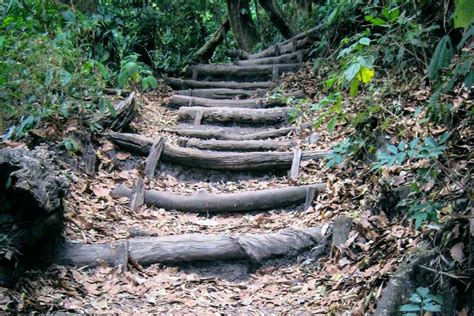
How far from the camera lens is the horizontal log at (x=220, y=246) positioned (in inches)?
138

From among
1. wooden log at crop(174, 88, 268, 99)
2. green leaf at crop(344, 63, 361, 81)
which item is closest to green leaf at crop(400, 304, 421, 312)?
green leaf at crop(344, 63, 361, 81)

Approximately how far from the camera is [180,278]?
3.43m

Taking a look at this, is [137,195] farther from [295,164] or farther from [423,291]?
[423,291]

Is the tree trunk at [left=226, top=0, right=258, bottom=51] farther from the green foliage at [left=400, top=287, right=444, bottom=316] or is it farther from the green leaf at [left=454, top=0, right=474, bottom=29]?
the green leaf at [left=454, top=0, right=474, bottom=29]

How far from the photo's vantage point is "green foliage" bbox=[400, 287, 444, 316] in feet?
6.84

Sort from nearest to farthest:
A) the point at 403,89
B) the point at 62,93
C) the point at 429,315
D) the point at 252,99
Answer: the point at 429,315 → the point at 403,89 → the point at 62,93 → the point at 252,99

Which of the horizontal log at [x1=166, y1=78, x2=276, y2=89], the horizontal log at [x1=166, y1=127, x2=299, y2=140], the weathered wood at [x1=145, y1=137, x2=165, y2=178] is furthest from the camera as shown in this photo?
the horizontal log at [x1=166, y1=78, x2=276, y2=89]

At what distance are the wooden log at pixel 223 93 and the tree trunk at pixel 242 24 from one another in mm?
3843

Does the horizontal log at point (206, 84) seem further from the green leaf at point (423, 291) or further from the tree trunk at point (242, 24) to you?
the green leaf at point (423, 291)

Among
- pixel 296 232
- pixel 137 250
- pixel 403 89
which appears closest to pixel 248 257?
pixel 296 232

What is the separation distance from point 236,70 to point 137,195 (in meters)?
5.51

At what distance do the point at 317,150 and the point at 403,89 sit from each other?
3.69 ft

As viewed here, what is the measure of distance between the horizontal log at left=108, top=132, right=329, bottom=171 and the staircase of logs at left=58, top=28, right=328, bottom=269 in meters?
0.01

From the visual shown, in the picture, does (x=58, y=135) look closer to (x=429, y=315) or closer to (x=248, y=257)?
(x=248, y=257)
